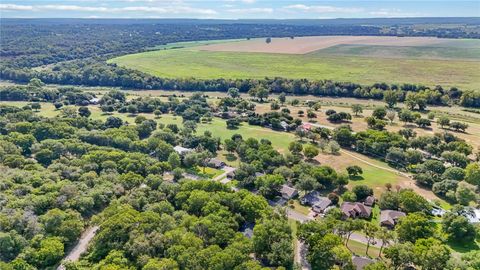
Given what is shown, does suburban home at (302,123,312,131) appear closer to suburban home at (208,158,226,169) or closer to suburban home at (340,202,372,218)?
suburban home at (208,158,226,169)

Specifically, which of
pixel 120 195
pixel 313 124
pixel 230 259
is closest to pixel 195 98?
pixel 313 124

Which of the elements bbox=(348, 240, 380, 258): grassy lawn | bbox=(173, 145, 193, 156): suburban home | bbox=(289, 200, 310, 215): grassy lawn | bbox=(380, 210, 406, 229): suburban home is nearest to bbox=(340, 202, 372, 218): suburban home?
bbox=(380, 210, 406, 229): suburban home

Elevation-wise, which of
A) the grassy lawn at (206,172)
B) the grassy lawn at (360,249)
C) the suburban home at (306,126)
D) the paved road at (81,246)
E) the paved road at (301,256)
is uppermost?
the suburban home at (306,126)

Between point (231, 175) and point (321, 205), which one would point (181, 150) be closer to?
point (231, 175)

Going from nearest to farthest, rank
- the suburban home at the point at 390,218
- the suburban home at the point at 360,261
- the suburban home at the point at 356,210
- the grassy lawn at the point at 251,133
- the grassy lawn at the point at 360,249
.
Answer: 1. the suburban home at the point at 360,261
2. the grassy lawn at the point at 360,249
3. the suburban home at the point at 390,218
4. the suburban home at the point at 356,210
5. the grassy lawn at the point at 251,133

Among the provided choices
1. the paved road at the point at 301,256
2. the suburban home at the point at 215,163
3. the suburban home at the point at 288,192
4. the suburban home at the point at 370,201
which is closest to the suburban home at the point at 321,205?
the suburban home at the point at 288,192

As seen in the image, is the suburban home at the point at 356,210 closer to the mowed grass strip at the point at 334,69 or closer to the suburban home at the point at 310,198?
the suburban home at the point at 310,198

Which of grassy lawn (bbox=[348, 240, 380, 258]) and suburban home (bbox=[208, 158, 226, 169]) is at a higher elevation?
suburban home (bbox=[208, 158, 226, 169])
